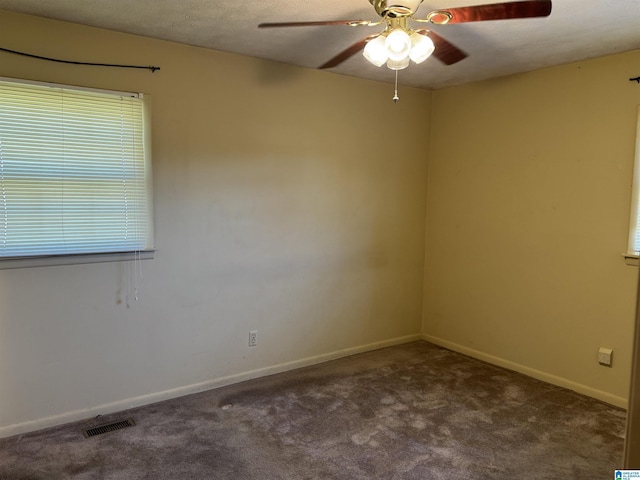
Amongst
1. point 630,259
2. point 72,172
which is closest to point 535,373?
point 630,259

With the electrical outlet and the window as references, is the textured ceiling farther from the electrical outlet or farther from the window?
the electrical outlet

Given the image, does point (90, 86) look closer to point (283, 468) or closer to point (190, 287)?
point (190, 287)

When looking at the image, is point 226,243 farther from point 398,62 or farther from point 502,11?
point 502,11

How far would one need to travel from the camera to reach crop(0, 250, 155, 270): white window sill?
259cm

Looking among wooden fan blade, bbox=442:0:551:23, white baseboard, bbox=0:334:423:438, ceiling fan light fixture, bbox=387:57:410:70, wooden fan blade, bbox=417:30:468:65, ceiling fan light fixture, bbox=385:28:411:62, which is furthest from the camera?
white baseboard, bbox=0:334:423:438

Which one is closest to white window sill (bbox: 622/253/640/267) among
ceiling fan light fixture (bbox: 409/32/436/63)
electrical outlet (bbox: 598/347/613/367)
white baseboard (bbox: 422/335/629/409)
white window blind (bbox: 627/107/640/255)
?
white window blind (bbox: 627/107/640/255)

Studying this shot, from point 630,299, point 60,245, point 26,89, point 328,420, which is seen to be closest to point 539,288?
point 630,299

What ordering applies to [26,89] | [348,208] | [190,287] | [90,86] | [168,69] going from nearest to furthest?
[26,89] < [90,86] < [168,69] < [190,287] < [348,208]

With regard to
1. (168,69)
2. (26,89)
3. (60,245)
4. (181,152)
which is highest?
(168,69)

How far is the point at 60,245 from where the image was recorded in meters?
2.70

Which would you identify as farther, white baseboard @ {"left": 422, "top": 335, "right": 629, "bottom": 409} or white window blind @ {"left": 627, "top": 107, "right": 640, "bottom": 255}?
white baseboard @ {"left": 422, "top": 335, "right": 629, "bottom": 409}

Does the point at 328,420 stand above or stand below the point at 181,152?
below

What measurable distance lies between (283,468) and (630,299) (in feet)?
8.30

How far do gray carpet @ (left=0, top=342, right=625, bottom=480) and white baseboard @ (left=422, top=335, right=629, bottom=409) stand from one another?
69 millimetres
